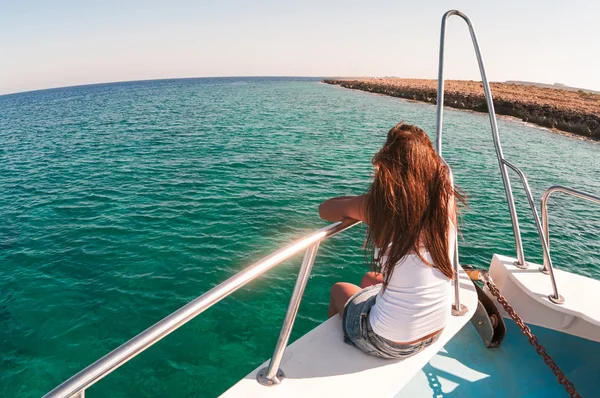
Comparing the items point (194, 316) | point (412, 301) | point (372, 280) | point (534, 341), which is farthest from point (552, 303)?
point (194, 316)

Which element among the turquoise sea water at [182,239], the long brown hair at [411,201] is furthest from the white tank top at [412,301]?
the turquoise sea water at [182,239]

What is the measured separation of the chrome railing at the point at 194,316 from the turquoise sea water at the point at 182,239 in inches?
134

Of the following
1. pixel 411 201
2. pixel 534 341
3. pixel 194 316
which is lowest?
pixel 534 341

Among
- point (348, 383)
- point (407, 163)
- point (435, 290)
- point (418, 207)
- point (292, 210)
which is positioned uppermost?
point (407, 163)

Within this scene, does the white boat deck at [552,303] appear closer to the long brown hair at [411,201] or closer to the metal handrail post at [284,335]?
the long brown hair at [411,201]

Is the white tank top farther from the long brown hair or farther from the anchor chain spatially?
the anchor chain

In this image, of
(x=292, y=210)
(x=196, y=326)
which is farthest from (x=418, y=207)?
(x=292, y=210)

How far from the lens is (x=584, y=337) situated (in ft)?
8.87

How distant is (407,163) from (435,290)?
29.4 inches

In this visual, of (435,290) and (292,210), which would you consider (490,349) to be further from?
(292,210)

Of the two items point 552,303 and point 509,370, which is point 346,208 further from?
point 509,370

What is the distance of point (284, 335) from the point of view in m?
1.91

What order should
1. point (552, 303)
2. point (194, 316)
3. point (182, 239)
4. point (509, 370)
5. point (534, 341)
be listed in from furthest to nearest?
point (182, 239)
point (509, 370)
point (552, 303)
point (534, 341)
point (194, 316)

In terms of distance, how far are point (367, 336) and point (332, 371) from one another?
11.5 inches
